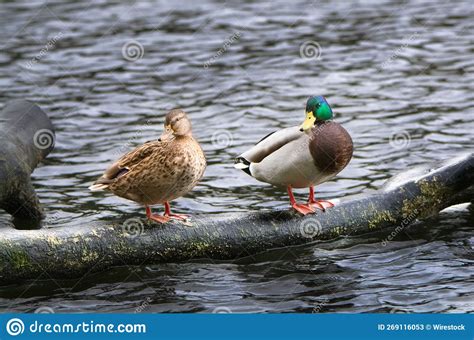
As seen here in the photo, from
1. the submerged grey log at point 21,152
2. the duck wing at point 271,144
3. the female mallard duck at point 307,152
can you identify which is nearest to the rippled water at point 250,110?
the submerged grey log at point 21,152

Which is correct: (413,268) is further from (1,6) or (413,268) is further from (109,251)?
(1,6)

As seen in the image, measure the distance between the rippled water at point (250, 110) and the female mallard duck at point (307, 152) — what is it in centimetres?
63

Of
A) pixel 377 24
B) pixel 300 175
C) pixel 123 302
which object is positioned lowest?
pixel 123 302

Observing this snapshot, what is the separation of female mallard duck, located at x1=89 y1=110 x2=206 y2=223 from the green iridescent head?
3.08 feet

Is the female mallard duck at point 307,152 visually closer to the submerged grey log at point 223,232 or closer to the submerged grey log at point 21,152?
the submerged grey log at point 223,232

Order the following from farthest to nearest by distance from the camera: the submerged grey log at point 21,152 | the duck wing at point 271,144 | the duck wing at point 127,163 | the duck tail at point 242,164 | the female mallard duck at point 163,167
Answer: the submerged grey log at point 21,152, the duck tail at point 242,164, the duck wing at point 271,144, the duck wing at point 127,163, the female mallard duck at point 163,167

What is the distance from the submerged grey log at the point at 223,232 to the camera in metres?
7.17

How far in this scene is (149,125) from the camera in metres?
12.1

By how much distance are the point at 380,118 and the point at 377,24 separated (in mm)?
4319

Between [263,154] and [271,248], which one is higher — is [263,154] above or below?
above

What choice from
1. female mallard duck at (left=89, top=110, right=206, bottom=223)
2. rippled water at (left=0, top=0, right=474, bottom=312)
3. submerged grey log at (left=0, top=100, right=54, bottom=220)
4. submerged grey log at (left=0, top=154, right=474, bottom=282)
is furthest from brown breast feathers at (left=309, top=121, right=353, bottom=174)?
submerged grey log at (left=0, top=100, right=54, bottom=220)

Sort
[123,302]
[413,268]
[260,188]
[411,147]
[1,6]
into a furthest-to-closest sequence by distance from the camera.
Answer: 1. [1,6]
2. [411,147]
3. [260,188]
4. [413,268]
5. [123,302]

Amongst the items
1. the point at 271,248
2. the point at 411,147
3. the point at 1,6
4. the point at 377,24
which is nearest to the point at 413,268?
the point at 271,248

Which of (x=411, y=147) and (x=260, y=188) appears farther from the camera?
(x=411, y=147)
